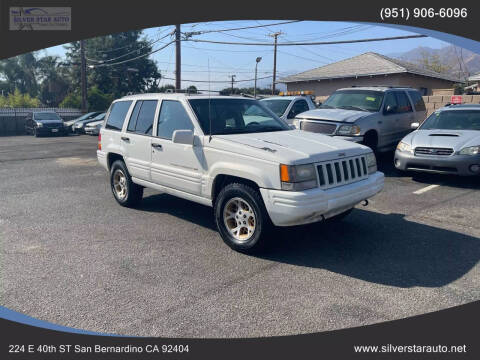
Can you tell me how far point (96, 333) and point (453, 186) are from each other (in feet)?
24.2

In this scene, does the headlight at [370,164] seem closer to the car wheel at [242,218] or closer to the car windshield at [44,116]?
the car wheel at [242,218]

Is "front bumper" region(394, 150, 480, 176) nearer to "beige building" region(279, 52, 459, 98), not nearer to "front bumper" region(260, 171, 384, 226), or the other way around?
"front bumper" region(260, 171, 384, 226)

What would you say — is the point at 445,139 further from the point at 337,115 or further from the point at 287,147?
the point at 287,147

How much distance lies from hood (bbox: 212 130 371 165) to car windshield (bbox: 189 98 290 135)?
24 cm

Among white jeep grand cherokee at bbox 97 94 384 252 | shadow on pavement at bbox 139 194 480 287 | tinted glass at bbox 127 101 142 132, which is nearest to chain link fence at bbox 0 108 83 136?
tinted glass at bbox 127 101 142 132

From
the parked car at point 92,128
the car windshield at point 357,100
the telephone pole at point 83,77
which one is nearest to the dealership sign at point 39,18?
the car windshield at point 357,100

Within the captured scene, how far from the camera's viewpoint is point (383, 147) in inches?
391

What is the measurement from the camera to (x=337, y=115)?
941cm

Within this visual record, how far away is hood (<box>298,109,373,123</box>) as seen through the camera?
9133 millimetres

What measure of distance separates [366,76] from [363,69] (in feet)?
2.82

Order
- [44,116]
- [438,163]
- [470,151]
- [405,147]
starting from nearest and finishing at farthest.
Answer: [470,151], [438,163], [405,147], [44,116]

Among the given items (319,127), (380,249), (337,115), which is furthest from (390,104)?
(380,249)

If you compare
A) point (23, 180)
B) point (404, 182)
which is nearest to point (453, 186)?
point (404, 182)

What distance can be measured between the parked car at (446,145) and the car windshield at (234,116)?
12.8 feet
